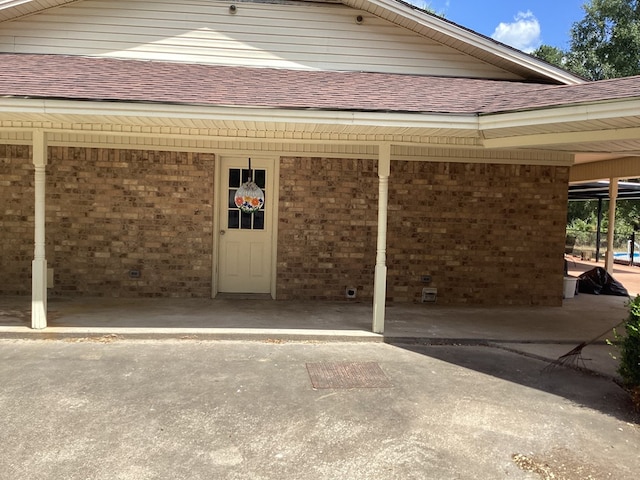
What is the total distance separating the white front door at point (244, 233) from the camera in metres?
8.51

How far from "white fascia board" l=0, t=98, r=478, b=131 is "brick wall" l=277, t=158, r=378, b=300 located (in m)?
2.81

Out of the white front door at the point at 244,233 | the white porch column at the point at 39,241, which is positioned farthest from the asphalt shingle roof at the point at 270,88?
the white front door at the point at 244,233

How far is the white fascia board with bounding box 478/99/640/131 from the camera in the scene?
4.46m

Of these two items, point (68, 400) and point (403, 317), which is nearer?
point (68, 400)

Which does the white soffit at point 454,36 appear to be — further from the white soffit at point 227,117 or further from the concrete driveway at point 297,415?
the concrete driveway at point 297,415

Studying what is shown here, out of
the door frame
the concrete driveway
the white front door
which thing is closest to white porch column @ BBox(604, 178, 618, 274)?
the concrete driveway

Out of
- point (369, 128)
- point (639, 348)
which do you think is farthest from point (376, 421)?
point (369, 128)

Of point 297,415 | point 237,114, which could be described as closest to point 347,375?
point 297,415

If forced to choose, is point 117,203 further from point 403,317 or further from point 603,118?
point 603,118

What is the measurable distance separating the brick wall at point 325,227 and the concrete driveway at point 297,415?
8.54 ft

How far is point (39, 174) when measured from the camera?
20.1ft

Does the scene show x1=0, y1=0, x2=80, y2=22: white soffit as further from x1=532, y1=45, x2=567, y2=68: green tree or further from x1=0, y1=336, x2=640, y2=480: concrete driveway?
x1=532, y1=45, x2=567, y2=68: green tree

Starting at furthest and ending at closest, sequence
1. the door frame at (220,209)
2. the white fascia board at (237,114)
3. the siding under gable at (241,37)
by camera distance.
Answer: the door frame at (220,209) < the siding under gable at (241,37) < the white fascia board at (237,114)

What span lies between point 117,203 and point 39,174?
6.64 ft
